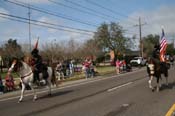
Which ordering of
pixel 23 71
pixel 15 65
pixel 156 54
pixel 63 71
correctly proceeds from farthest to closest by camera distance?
1. pixel 63 71
2. pixel 156 54
3. pixel 23 71
4. pixel 15 65

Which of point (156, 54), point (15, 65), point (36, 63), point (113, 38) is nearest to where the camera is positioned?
point (15, 65)

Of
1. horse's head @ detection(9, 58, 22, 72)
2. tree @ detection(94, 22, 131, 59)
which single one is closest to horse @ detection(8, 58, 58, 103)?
horse's head @ detection(9, 58, 22, 72)

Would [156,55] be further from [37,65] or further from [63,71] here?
[63,71]

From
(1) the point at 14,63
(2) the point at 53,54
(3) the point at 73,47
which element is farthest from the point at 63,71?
(3) the point at 73,47

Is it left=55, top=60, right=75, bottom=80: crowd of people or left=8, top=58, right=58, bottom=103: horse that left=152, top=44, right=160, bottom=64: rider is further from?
left=55, top=60, right=75, bottom=80: crowd of people

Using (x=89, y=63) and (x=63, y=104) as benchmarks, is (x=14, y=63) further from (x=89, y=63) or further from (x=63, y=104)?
(x=89, y=63)

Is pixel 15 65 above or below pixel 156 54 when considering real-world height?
below

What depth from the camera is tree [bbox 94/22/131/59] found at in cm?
7412

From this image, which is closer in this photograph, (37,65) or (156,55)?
(37,65)

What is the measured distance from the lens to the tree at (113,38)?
7412 centimetres

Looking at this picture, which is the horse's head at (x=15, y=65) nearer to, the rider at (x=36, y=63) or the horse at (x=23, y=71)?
the horse at (x=23, y=71)

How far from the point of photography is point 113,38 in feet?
245

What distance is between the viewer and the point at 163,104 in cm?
1184

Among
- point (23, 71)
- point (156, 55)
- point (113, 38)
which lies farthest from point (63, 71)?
point (113, 38)
